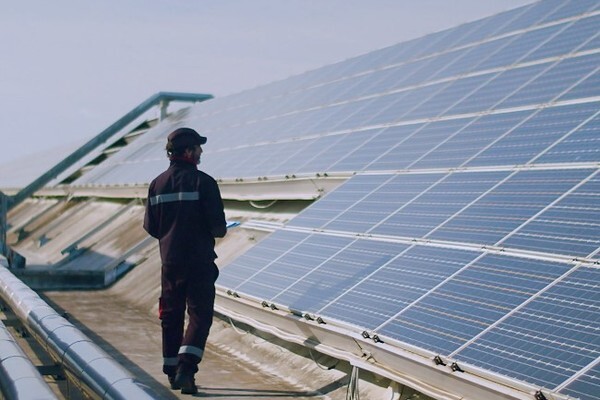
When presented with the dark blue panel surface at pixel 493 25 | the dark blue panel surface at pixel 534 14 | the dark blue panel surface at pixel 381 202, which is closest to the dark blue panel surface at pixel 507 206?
the dark blue panel surface at pixel 381 202

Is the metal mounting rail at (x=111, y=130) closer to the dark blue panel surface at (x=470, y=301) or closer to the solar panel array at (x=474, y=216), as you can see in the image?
the solar panel array at (x=474, y=216)

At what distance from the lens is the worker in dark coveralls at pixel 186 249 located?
7137 mm

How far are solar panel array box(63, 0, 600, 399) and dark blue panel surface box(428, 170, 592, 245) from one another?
20 millimetres

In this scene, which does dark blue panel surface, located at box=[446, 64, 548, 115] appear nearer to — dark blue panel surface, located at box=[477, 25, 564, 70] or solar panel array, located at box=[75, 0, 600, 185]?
solar panel array, located at box=[75, 0, 600, 185]

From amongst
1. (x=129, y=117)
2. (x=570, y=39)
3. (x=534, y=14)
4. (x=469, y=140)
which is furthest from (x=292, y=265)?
(x=129, y=117)

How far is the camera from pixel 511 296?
6.22 meters

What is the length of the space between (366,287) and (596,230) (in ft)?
6.76

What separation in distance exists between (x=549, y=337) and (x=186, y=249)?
3053 millimetres

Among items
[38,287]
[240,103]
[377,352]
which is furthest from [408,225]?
[240,103]

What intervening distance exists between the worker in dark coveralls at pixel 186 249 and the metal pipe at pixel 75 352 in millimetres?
745

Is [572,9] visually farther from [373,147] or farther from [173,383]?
[173,383]

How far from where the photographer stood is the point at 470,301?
644cm

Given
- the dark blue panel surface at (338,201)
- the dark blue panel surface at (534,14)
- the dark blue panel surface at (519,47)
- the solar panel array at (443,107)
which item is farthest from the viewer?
the dark blue panel surface at (534,14)

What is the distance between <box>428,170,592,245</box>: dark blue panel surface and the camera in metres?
7.35
